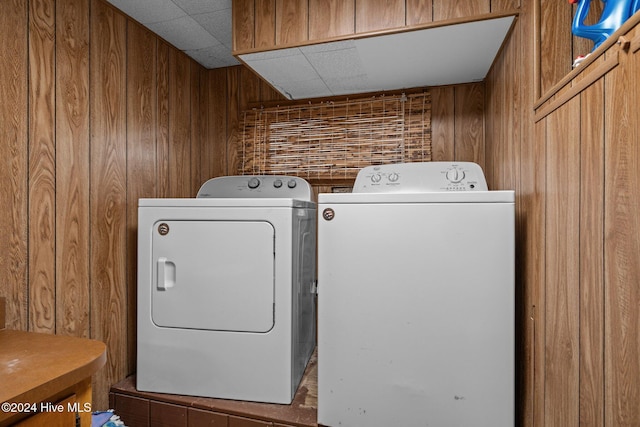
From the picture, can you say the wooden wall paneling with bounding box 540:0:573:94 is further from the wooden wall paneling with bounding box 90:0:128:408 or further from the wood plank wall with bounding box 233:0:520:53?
the wooden wall paneling with bounding box 90:0:128:408

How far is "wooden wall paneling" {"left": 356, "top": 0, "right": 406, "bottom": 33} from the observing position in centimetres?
153

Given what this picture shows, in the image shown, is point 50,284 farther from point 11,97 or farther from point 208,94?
point 208,94

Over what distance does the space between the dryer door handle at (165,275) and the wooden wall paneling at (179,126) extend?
757 millimetres

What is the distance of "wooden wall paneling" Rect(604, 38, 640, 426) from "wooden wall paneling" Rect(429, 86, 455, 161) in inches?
59.6

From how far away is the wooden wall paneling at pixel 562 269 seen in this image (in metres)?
0.93

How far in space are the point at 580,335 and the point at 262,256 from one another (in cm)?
112

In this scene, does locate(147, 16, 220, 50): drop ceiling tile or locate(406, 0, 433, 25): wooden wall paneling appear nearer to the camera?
locate(406, 0, 433, 25): wooden wall paneling

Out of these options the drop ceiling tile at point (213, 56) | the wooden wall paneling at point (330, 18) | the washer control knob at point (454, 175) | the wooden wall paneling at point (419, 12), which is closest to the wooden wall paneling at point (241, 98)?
the drop ceiling tile at point (213, 56)

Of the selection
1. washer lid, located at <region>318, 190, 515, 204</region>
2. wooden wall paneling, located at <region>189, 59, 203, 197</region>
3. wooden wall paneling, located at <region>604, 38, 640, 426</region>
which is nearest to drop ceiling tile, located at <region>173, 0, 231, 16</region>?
wooden wall paneling, located at <region>189, 59, 203, 197</region>

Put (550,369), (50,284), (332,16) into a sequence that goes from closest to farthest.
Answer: (550,369)
(50,284)
(332,16)

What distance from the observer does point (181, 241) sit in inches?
63.6

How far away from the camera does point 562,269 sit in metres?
1.02

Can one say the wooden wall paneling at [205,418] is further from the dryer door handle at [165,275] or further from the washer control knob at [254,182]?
the washer control knob at [254,182]

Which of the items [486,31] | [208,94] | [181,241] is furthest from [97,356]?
[208,94]
